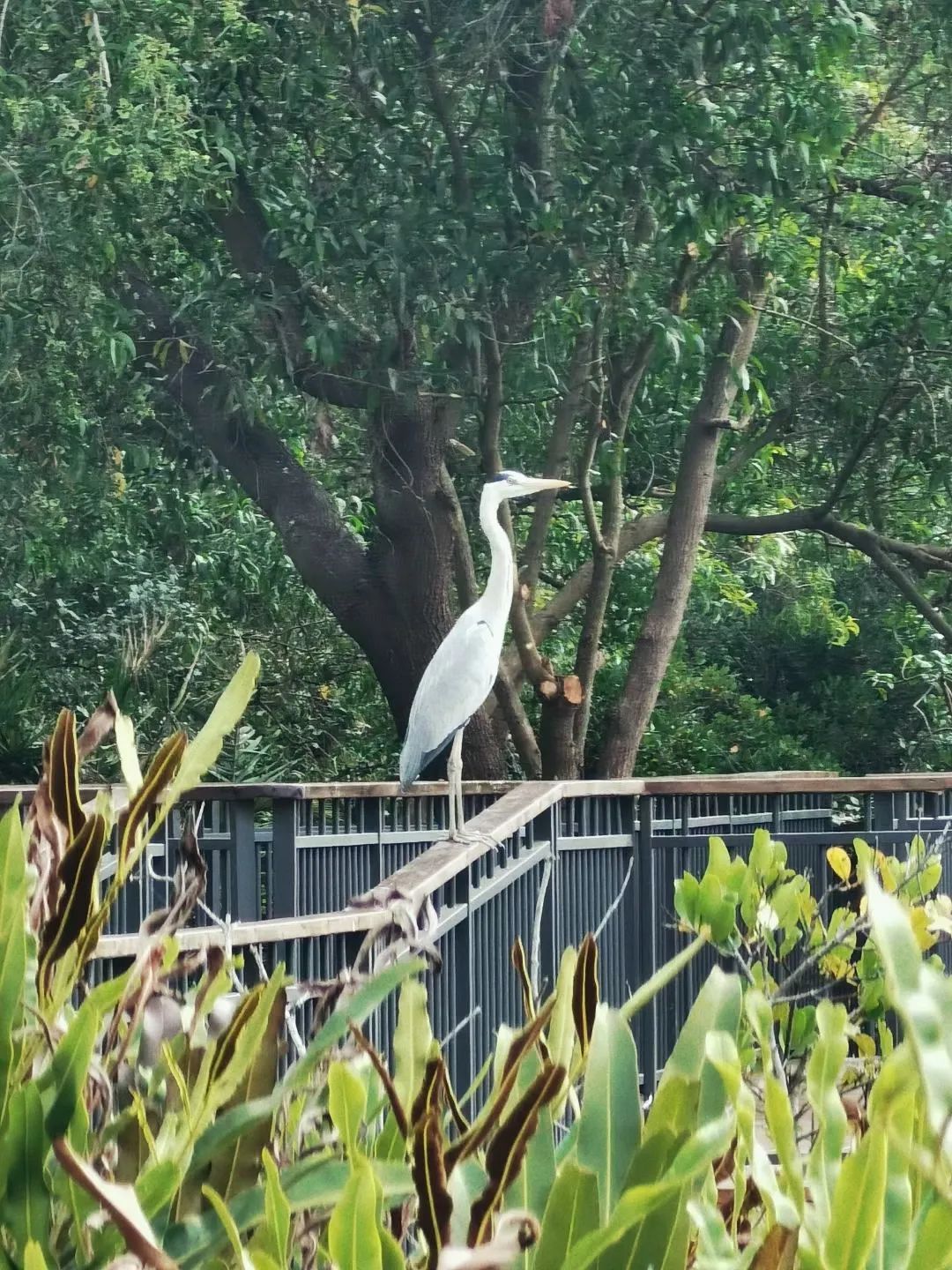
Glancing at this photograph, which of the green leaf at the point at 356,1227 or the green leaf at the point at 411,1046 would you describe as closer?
the green leaf at the point at 356,1227

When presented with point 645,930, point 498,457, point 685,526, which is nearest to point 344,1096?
point 645,930

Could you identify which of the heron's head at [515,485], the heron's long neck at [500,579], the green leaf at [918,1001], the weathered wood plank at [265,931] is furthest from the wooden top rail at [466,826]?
the heron's head at [515,485]

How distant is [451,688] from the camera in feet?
21.7

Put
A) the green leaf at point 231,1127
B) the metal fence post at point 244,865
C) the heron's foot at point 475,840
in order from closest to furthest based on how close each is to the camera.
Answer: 1. the green leaf at point 231,1127
2. the heron's foot at point 475,840
3. the metal fence post at point 244,865

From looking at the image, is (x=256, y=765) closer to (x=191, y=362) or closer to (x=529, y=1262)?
(x=191, y=362)

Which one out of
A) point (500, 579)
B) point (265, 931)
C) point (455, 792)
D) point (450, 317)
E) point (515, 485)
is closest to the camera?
point (265, 931)

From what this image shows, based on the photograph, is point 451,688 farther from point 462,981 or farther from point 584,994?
point 584,994

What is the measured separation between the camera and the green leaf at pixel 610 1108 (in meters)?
0.86

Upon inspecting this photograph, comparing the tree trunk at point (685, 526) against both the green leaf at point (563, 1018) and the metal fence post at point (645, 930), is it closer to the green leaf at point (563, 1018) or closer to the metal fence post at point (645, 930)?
the metal fence post at point (645, 930)

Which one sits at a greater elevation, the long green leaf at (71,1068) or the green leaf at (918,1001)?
the green leaf at (918,1001)

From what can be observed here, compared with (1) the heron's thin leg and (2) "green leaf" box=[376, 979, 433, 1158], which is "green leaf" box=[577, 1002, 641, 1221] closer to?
(2) "green leaf" box=[376, 979, 433, 1158]

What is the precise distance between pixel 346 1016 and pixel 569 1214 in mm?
316

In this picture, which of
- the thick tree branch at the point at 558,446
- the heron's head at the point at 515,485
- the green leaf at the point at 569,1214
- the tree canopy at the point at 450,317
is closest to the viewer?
the green leaf at the point at 569,1214

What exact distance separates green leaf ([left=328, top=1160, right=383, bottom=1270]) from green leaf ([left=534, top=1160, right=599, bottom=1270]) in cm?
9
